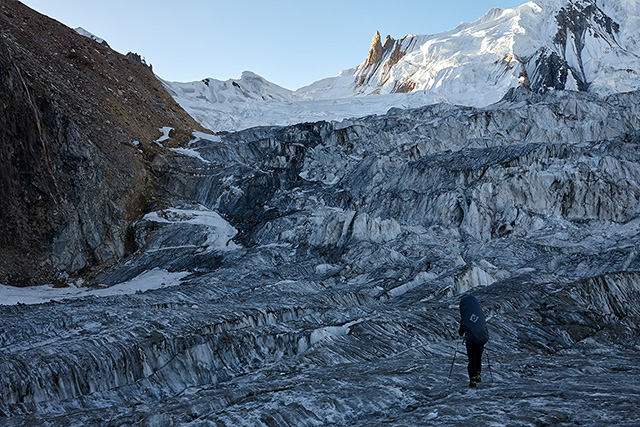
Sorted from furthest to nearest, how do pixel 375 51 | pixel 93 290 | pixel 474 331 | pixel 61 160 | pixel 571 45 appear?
pixel 375 51
pixel 571 45
pixel 61 160
pixel 93 290
pixel 474 331

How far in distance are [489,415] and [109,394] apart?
9.75m

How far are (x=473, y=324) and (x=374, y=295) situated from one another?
1438 centimetres

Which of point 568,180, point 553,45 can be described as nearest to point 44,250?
point 568,180

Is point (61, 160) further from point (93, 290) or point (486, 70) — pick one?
point (486, 70)

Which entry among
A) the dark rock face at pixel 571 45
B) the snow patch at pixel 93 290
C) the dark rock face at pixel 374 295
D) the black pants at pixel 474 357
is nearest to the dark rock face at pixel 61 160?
the snow patch at pixel 93 290

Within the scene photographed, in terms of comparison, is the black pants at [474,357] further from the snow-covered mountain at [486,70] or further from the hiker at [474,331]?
the snow-covered mountain at [486,70]

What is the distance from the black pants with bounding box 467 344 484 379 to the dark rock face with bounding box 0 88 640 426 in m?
0.42

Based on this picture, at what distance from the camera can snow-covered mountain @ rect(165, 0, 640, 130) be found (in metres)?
96.8

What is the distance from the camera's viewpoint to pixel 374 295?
24.5 meters

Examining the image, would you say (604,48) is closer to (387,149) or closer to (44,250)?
(387,149)

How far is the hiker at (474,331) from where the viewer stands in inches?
402

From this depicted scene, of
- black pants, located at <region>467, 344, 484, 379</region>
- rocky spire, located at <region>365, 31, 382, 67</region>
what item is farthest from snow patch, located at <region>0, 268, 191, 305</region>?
rocky spire, located at <region>365, 31, 382, 67</region>

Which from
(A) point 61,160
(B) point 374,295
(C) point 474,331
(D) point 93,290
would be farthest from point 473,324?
(A) point 61,160

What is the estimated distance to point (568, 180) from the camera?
132 ft
